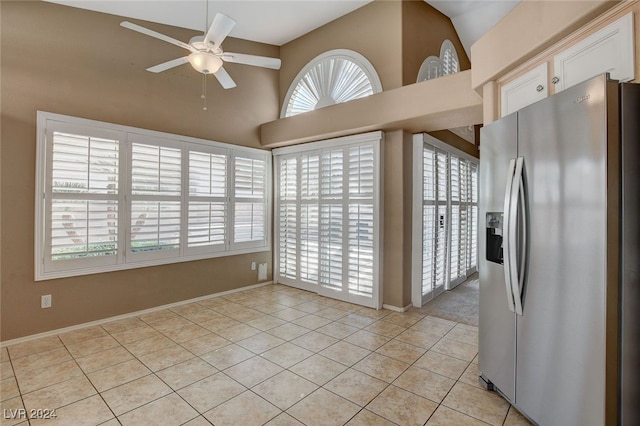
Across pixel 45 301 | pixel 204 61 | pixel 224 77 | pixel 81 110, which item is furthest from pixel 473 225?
pixel 45 301

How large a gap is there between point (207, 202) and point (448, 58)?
14.7ft

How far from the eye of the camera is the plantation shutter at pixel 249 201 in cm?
475

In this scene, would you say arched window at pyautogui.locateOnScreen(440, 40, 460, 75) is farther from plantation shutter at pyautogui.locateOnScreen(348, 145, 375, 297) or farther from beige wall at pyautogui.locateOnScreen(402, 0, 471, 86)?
plantation shutter at pyautogui.locateOnScreen(348, 145, 375, 297)

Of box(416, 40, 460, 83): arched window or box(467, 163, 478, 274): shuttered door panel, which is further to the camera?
box(467, 163, 478, 274): shuttered door panel

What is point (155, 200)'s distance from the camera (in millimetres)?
3838

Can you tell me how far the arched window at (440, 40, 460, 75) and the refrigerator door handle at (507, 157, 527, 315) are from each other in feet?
11.8

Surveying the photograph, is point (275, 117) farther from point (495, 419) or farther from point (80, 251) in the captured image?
point (495, 419)

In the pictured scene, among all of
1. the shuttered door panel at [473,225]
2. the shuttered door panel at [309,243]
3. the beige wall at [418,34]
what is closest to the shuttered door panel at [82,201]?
the shuttered door panel at [309,243]

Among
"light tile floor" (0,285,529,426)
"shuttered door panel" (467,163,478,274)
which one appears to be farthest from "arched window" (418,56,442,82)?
"light tile floor" (0,285,529,426)

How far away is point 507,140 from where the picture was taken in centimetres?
203

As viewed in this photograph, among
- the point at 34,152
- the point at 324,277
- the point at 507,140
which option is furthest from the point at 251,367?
the point at 34,152

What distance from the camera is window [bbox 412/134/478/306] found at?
4125 millimetres

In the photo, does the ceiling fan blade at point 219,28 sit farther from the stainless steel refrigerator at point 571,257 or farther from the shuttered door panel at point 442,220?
the shuttered door panel at point 442,220

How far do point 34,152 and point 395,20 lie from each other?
4.28 m
